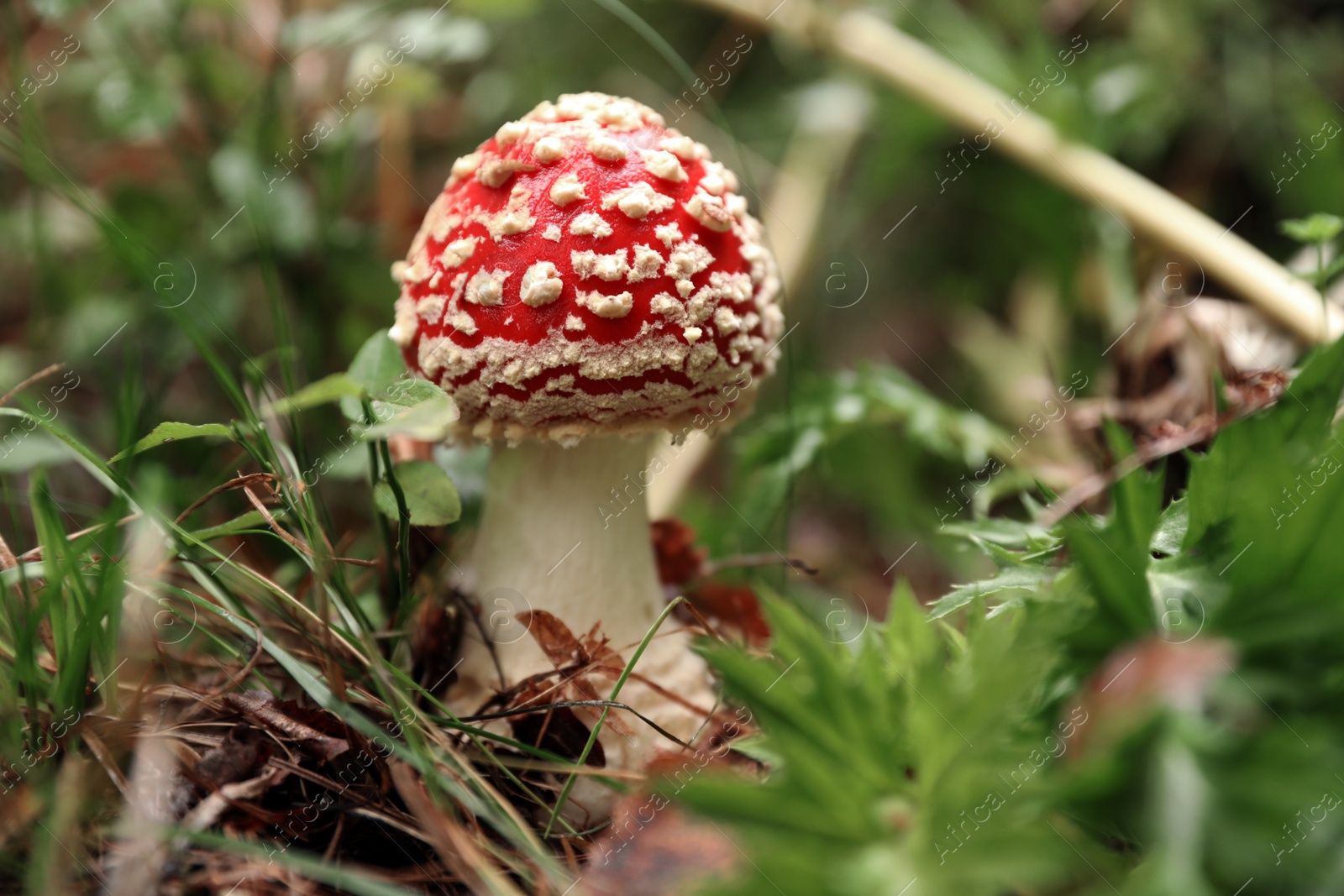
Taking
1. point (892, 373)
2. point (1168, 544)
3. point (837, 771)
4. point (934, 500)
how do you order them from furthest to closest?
1. point (934, 500)
2. point (892, 373)
3. point (1168, 544)
4. point (837, 771)

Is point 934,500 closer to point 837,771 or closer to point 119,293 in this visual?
point 837,771

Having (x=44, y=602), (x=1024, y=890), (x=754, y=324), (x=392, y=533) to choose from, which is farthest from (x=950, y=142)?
(x=44, y=602)

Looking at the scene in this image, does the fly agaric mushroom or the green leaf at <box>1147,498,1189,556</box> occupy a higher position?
the fly agaric mushroom

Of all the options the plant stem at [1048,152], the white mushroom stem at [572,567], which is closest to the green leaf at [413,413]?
the white mushroom stem at [572,567]

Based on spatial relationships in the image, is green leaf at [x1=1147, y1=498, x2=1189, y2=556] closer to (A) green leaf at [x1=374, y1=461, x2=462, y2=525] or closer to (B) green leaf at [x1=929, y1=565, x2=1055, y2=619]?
(B) green leaf at [x1=929, y1=565, x2=1055, y2=619]

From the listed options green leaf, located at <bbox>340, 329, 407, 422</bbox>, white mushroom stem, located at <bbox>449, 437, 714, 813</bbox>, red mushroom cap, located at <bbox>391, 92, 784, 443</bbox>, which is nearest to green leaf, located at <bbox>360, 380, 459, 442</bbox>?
green leaf, located at <bbox>340, 329, 407, 422</bbox>

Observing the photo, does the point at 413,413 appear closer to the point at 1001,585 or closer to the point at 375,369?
the point at 375,369
